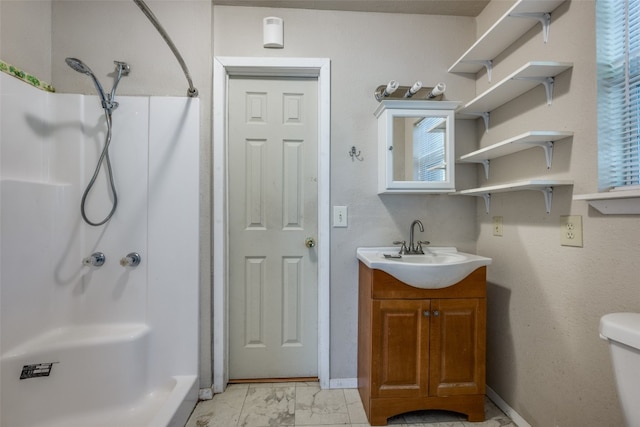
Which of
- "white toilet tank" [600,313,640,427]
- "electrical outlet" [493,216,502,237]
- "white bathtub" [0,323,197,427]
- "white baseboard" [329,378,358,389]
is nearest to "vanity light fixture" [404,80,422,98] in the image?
"electrical outlet" [493,216,502,237]

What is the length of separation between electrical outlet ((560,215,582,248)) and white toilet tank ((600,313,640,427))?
0.36 m

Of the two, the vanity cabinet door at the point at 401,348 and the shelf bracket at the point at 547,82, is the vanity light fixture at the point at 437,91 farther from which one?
the vanity cabinet door at the point at 401,348

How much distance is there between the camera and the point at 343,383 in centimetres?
171

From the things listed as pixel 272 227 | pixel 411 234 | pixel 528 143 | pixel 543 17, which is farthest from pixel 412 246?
pixel 543 17

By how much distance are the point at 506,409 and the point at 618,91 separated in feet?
5.29

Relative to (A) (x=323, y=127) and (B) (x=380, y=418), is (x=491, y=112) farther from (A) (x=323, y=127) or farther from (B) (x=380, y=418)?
(B) (x=380, y=418)

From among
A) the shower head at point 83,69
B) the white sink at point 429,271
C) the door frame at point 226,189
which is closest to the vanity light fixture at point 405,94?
the door frame at point 226,189

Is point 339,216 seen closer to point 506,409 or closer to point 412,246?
point 412,246

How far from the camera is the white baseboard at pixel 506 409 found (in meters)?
1.39

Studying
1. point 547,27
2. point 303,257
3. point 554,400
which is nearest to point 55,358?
point 303,257

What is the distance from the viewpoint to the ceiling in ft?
5.49

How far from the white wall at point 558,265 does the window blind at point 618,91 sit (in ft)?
0.09

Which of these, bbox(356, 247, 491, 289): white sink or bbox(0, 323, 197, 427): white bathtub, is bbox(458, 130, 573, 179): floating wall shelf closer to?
bbox(356, 247, 491, 289): white sink

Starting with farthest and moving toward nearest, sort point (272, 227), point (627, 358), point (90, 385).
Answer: point (272, 227) → point (90, 385) → point (627, 358)
